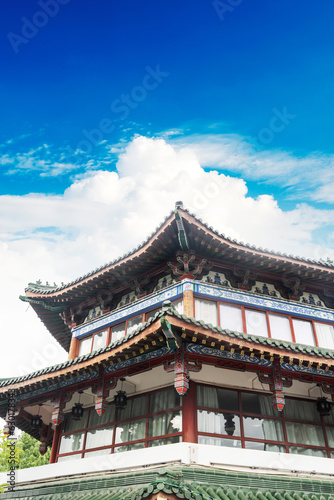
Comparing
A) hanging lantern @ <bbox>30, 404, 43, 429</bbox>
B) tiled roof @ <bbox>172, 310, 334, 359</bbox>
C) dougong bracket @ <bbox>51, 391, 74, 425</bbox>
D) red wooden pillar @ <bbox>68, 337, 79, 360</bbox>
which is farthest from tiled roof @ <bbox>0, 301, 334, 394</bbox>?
hanging lantern @ <bbox>30, 404, 43, 429</bbox>

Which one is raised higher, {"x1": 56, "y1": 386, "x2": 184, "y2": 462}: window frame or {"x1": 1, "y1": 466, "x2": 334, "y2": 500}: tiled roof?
{"x1": 56, "y1": 386, "x2": 184, "y2": 462}: window frame

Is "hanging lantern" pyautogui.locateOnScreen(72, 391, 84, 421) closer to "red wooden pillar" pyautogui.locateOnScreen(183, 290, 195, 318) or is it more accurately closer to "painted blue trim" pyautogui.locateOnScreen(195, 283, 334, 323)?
"red wooden pillar" pyautogui.locateOnScreen(183, 290, 195, 318)

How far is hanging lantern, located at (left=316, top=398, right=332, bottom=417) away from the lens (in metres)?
11.8

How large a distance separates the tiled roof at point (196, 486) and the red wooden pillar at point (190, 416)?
100 cm

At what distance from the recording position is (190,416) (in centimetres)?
1018

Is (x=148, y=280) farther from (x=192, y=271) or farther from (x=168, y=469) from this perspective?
(x=168, y=469)

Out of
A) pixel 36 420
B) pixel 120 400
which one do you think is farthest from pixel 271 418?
pixel 36 420

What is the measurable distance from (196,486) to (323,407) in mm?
5080

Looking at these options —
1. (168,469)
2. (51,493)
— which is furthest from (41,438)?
(168,469)

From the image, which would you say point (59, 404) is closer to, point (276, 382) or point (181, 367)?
point (181, 367)

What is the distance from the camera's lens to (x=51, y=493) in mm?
10586

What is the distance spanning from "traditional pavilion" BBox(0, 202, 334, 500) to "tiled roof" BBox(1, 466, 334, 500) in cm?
3

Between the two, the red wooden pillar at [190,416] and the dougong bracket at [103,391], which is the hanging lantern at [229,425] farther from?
the dougong bracket at [103,391]

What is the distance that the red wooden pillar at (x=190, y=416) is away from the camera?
9.84 metres
